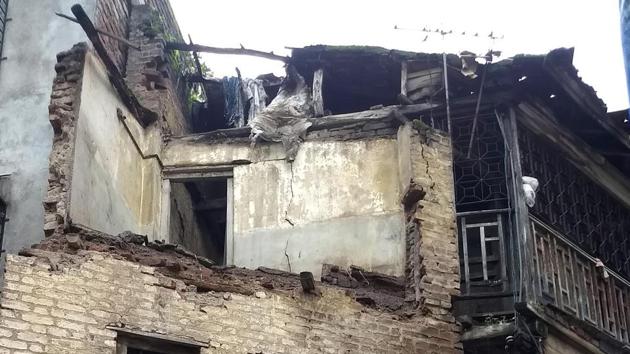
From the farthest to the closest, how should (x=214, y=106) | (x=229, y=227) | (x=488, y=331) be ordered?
(x=214, y=106)
(x=229, y=227)
(x=488, y=331)

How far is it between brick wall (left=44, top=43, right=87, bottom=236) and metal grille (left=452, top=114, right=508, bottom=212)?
4.39 metres

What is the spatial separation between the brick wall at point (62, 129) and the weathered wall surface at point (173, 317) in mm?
691

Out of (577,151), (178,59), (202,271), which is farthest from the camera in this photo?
(178,59)

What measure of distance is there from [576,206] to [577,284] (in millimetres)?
1316

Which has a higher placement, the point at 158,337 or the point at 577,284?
the point at 577,284

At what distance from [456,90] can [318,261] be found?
265 cm

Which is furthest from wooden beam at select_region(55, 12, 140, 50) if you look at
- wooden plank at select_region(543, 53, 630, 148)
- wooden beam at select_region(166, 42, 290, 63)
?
wooden plank at select_region(543, 53, 630, 148)

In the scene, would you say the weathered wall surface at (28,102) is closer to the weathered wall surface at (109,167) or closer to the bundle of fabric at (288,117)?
the weathered wall surface at (109,167)

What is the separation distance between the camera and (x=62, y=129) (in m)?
11.3

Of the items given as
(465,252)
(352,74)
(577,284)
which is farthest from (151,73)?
(577,284)

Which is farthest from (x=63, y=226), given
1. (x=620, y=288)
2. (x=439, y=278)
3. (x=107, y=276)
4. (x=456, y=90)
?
(x=620, y=288)

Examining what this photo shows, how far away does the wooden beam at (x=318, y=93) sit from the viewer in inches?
537

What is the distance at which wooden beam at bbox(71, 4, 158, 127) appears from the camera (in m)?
12.0

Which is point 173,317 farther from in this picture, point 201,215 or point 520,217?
point 201,215
